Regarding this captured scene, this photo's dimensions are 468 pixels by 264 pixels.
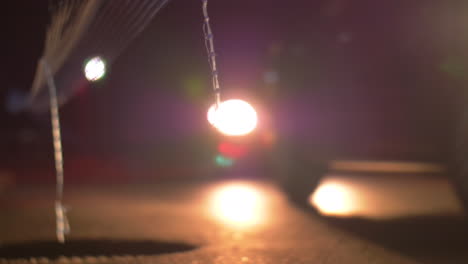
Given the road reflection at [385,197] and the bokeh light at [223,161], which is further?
the bokeh light at [223,161]

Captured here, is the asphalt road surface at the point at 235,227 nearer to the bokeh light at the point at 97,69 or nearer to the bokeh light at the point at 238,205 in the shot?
the bokeh light at the point at 238,205

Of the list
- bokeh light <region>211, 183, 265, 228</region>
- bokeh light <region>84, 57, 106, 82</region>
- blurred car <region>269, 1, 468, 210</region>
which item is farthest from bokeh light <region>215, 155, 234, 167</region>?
bokeh light <region>84, 57, 106, 82</region>

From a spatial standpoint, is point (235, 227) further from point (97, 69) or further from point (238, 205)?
point (97, 69)

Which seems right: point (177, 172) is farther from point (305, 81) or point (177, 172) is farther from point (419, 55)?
point (419, 55)

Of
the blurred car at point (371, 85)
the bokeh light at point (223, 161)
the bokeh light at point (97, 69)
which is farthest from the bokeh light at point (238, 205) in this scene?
the bokeh light at point (223, 161)

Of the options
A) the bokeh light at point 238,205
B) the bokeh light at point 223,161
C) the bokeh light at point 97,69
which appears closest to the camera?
the bokeh light at point 97,69

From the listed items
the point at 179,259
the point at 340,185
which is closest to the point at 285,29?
the point at 340,185

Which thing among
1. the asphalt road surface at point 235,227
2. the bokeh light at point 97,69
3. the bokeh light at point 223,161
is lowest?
the asphalt road surface at point 235,227
